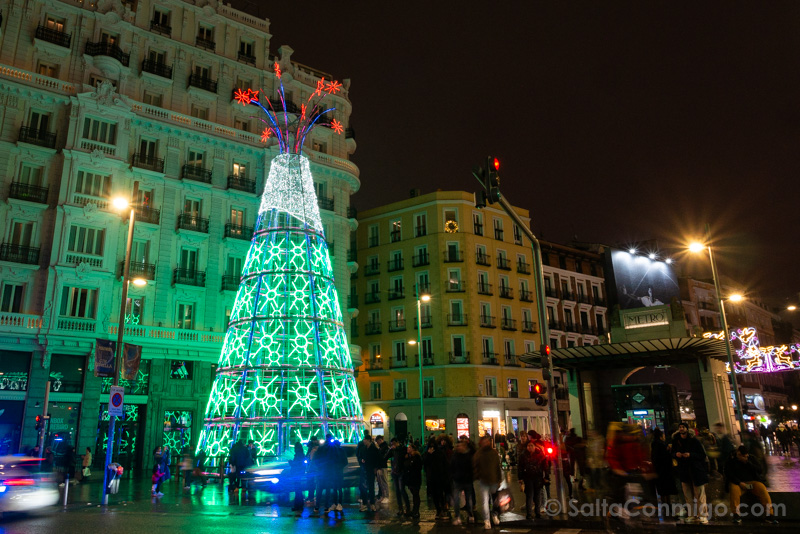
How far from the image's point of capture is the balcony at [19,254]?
3048cm

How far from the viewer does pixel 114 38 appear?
3681cm

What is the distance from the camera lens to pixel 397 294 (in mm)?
54969

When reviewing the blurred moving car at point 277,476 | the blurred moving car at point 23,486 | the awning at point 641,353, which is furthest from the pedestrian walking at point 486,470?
the awning at point 641,353

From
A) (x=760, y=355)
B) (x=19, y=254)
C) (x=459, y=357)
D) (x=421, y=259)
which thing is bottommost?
(x=760, y=355)

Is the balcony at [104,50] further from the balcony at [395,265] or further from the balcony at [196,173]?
the balcony at [395,265]

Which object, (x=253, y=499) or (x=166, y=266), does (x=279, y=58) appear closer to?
(x=166, y=266)

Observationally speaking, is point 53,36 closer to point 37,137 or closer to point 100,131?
point 100,131

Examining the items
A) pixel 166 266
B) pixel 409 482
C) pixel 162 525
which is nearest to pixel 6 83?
pixel 166 266

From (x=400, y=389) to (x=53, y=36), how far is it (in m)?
35.6

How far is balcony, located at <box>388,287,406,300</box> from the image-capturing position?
54.7 m

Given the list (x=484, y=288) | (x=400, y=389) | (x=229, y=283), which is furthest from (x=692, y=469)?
(x=484, y=288)

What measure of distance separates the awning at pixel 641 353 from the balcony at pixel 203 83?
26.1 meters

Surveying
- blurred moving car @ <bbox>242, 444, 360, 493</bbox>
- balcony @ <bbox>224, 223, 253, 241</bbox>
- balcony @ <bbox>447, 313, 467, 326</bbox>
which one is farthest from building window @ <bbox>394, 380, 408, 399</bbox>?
blurred moving car @ <bbox>242, 444, 360, 493</bbox>

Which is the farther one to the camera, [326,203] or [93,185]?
[326,203]
